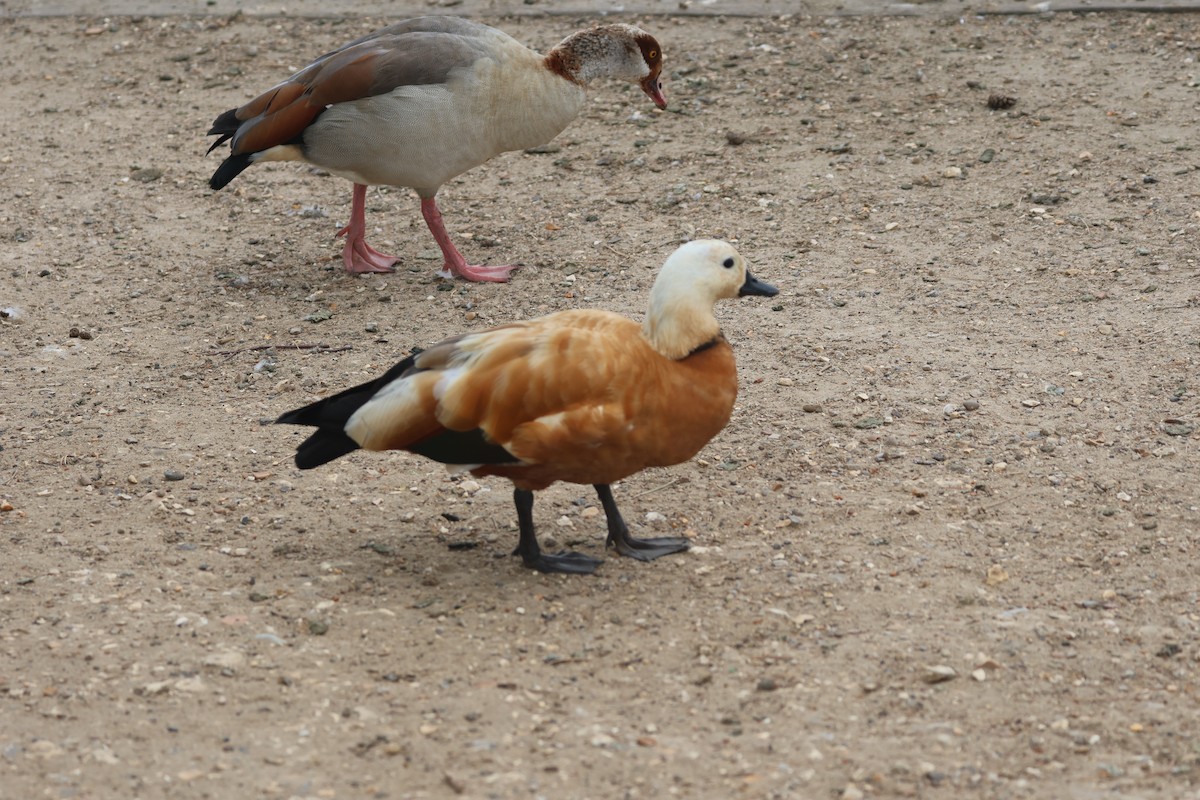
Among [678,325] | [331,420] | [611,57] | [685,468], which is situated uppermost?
[611,57]

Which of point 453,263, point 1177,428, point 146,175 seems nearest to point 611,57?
point 453,263

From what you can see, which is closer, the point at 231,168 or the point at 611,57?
the point at 231,168

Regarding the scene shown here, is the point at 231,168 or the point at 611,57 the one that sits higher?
the point at 611,57

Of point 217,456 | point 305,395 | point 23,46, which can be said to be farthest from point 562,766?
point 23,46

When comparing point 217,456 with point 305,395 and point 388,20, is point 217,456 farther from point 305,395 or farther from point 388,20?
point 388,20

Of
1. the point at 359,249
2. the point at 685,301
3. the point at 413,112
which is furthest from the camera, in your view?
the point at 359,249

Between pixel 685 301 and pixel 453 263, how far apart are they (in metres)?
2.81

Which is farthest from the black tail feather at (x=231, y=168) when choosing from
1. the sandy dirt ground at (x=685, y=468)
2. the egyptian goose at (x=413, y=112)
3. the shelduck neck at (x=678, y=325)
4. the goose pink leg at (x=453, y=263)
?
the shelduck neck at (x=678, y=325)

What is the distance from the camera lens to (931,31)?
30.0 ft

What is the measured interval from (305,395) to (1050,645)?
3131 mm

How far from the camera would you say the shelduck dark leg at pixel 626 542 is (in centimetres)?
443

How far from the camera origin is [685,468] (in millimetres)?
5078

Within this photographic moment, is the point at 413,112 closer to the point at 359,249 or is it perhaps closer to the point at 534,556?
the point at 359,249

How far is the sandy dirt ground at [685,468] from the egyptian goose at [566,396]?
1.42 ft
